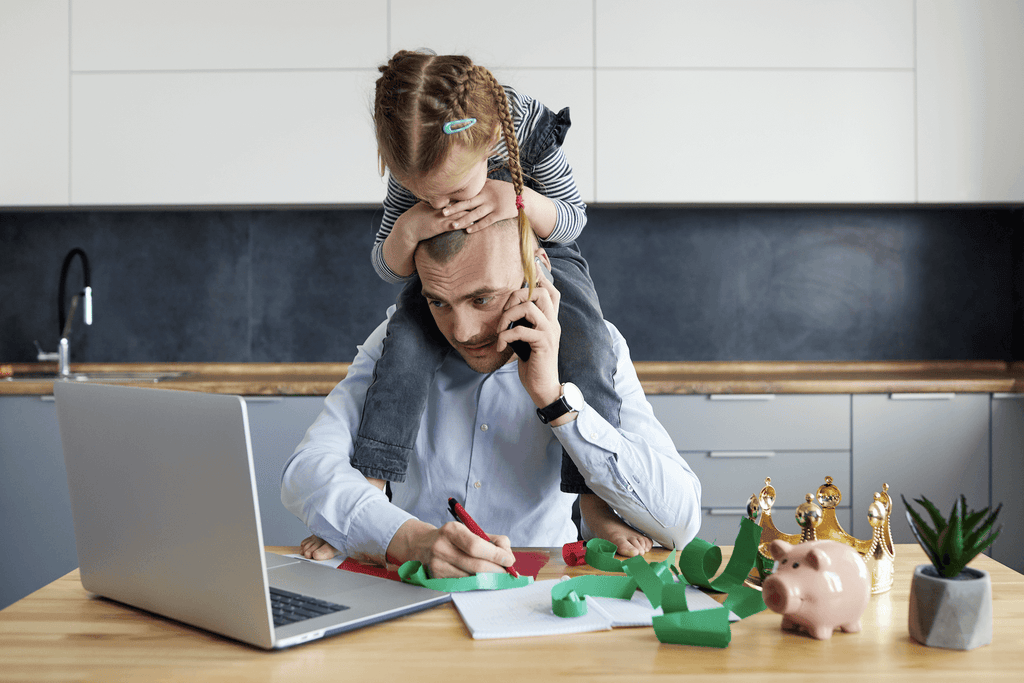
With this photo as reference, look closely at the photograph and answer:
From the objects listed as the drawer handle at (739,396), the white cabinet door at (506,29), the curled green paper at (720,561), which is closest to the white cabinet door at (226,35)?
the white cabinet door at (506,29)

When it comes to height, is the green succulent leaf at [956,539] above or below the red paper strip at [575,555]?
above

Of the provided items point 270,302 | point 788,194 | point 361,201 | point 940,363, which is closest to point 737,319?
point 788,194

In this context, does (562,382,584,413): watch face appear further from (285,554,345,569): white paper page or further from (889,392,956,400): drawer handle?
(889,392,956,400): drawer handle

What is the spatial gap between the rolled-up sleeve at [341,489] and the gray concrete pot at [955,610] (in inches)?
25.2

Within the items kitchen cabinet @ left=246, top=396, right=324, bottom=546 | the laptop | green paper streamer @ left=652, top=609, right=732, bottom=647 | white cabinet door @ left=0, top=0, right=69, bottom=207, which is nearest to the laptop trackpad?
the laptop

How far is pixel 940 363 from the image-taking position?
317 centimetres

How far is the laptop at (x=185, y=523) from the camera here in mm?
704

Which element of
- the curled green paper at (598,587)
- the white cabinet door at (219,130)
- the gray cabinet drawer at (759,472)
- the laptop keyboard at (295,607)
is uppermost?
the white cabinet door at (219,130)

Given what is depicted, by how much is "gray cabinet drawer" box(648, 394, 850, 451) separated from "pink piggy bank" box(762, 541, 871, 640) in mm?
1851

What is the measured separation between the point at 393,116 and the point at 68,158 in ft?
7.61

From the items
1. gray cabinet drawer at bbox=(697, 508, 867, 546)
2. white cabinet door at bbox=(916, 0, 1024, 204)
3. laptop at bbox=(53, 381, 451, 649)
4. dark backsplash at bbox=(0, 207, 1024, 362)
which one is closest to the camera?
laptop at bbox=(53, 381, 451, 649)

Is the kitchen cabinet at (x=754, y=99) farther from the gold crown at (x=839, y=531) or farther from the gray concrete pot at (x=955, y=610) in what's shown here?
the gray concrete pot at (x=955, y=610)

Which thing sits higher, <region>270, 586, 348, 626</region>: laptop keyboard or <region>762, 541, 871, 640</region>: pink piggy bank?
<region>762, 541, 871, 640</region>: pink piggy bank

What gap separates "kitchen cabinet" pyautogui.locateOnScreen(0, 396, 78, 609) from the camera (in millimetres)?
2639
